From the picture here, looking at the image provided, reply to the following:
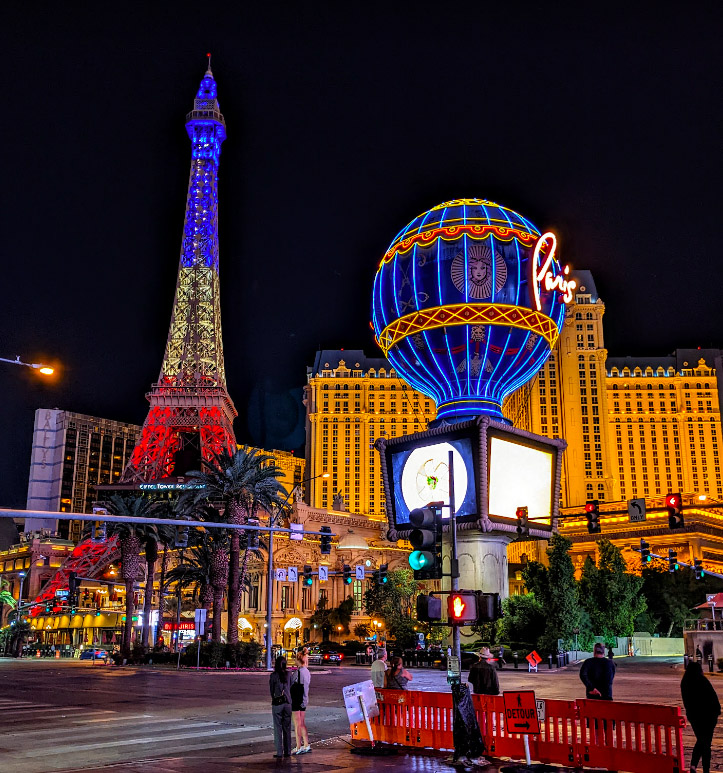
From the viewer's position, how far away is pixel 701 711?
12.1 metres

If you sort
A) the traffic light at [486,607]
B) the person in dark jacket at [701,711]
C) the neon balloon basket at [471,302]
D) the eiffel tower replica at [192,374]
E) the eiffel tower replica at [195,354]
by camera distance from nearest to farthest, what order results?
the person in dark jacket at [701,711] → the traffic light at [486,607] → the neon balloon basket at [471,302] → the eiffel tower replica at [192,374] → the eiffel tower replica at [195,354]

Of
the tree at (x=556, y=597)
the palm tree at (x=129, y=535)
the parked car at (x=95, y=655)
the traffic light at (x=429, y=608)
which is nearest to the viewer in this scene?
the traffic light at (x=429, y=608)

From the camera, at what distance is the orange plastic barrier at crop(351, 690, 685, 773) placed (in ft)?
40.2

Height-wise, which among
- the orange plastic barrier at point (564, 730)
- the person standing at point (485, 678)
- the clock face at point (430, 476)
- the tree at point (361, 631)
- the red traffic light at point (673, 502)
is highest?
the clock face at point (430, 476)

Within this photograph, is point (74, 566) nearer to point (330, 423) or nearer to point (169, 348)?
point (169, 348)

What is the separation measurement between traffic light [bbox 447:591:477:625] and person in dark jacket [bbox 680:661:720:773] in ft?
10.8

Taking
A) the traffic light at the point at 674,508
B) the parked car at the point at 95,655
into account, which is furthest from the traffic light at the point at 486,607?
the parked car at the point at 95,655

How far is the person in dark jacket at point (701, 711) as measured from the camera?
38.9ft

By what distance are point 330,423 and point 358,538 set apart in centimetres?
5165

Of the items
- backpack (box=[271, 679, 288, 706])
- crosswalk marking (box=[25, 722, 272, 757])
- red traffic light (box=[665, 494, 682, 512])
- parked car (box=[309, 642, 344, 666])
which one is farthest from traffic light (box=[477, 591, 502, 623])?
parked car (box=[309, 642, 344, 666])

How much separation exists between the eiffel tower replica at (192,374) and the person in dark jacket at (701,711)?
74384mm

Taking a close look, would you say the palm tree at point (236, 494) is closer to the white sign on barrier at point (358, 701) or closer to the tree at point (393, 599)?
the tree at point (393, 599)

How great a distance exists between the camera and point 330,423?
167 m

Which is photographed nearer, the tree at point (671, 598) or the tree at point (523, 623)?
the tree at point (523, 623)
